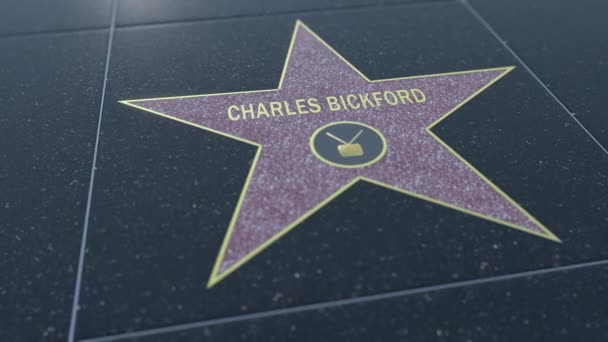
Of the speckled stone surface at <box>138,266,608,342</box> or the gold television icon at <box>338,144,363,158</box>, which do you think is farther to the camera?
the gold television icon at <box>338,144,363,158</box>

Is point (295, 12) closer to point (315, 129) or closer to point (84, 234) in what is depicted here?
point (315, 129)

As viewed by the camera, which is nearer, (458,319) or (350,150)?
(458,319)

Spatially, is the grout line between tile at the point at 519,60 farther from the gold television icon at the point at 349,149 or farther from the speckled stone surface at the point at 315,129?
the gold television icon at the point at 349,149

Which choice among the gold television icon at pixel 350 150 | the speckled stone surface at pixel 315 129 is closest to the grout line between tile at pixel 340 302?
the speckled stone surface at pixel 315 129

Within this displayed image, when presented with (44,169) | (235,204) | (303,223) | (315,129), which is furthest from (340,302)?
(44,169)

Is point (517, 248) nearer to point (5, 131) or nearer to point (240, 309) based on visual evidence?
point (240, 309)

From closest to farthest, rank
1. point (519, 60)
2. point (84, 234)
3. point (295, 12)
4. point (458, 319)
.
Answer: point (458, 319)
point (84, 234)
point (519, 60)
point (295, 12)

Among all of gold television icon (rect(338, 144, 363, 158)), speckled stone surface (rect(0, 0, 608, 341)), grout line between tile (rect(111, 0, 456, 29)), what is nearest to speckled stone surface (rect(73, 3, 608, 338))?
speckled stone surface (rect(0, 0, 608, 341))

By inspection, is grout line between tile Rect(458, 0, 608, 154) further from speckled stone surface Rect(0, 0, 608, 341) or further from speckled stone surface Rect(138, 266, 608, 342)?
speckled stone surface Rect(138, 266, 608, 342)

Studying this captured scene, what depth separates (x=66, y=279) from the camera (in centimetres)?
131

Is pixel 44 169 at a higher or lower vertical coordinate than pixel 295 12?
lower

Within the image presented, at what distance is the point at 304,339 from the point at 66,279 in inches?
22.3

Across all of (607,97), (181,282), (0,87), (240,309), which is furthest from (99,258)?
(607,97)

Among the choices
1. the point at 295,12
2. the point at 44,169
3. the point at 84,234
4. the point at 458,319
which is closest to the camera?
the point at 458,319
